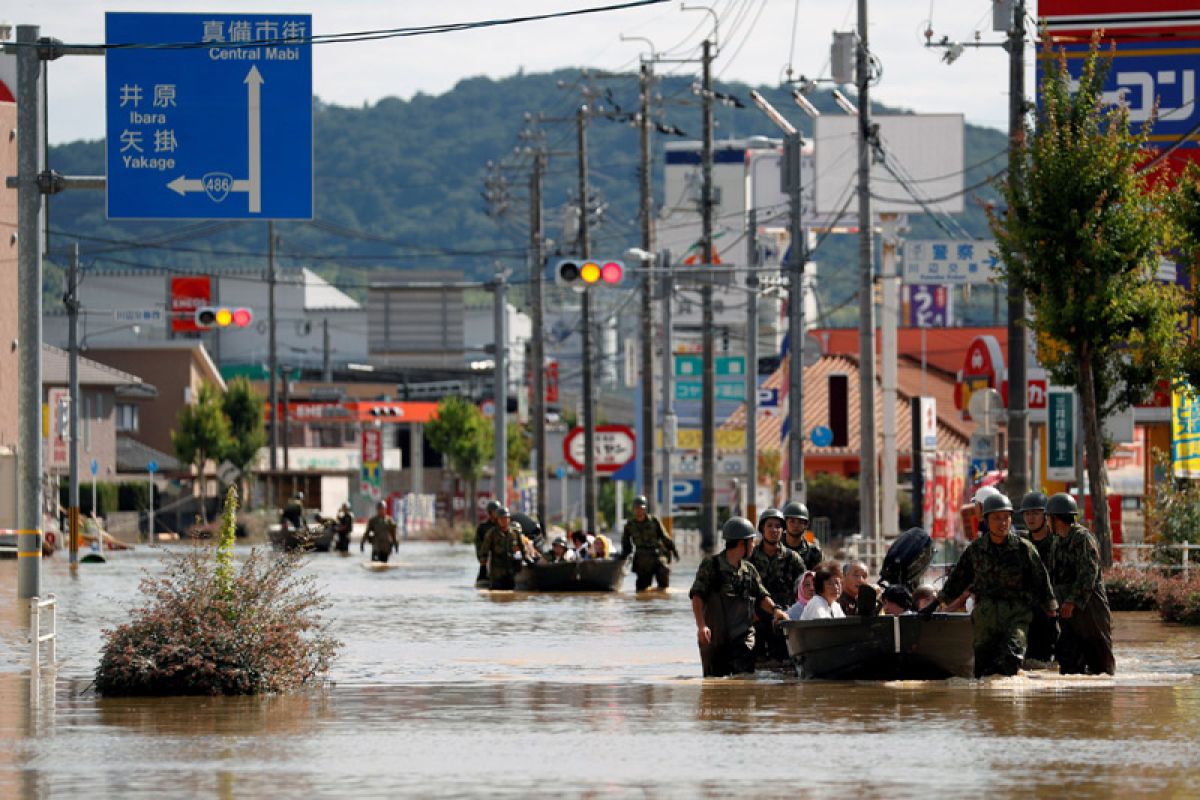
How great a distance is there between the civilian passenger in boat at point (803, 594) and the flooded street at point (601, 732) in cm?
58

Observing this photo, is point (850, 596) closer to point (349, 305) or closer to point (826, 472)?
point (826, 472)

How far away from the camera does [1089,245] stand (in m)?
29.5

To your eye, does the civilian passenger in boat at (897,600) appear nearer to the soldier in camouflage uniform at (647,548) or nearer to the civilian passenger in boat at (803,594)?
the civilian passenger in boat at (803,594)

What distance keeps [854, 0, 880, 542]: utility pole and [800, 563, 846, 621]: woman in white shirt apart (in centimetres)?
2045

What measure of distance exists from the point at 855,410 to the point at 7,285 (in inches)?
1083

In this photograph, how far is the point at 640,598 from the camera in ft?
119

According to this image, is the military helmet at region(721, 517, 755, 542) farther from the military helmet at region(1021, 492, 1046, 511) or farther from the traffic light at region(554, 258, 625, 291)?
the traffic light at region(554, 258, 625, 291)

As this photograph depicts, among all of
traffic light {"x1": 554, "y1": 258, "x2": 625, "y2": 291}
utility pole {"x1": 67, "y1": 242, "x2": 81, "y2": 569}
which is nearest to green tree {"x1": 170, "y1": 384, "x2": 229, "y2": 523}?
utility pole {"x1": 67, "y1": 242, "x2": 81, "y2": 569}

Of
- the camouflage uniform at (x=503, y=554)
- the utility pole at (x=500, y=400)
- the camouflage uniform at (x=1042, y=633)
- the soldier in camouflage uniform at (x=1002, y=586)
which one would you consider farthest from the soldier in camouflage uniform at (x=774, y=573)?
the utility pole at (x=500, y=400)

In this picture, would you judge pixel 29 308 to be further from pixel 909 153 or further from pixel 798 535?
pixel 909 153

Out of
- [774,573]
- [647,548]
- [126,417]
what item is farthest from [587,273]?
[126,417]

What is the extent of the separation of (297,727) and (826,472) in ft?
183

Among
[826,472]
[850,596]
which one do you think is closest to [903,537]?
[850,596]

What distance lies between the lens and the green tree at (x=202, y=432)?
96125mm
